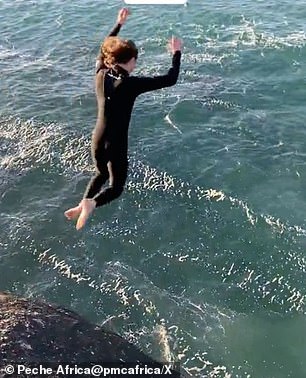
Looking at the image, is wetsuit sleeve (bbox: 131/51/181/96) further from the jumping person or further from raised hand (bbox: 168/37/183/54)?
raised hand (bbox: 168/37/183/54)

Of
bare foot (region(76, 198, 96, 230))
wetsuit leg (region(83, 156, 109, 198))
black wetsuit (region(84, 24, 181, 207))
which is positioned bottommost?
bare foot (region(76, 198, 96, 230))

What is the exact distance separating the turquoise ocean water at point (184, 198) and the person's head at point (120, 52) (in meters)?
7.74

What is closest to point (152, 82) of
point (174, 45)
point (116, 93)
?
point (116, 93)

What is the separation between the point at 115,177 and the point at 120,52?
2471 millimetres

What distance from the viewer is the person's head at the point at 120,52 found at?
309 inches

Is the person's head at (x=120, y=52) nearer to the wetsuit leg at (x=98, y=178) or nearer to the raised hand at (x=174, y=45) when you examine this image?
the raised hand at (x=174, y=45)

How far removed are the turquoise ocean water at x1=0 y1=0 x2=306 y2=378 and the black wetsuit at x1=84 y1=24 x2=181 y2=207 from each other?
218 inches

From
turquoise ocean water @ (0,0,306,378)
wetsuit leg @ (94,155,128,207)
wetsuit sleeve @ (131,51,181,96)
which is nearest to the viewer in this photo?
wetsuit sleeve @ (131,51,181,96)

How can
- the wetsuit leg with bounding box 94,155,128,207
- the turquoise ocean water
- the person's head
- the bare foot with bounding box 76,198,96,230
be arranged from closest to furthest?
1. the person's head
2. the wetsuit leg with bounding box 94,155,128,207
3. the bare foot with bounding box 76,198,96,230
4. the turquoise ocean water

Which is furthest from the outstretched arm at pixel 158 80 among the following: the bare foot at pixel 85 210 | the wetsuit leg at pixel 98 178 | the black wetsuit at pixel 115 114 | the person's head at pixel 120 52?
the bare foot at pixel 85 210

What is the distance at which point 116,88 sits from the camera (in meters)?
8.39

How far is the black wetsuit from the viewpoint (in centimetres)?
838

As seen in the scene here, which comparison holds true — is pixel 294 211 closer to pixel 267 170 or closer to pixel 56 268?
pixel 267 170

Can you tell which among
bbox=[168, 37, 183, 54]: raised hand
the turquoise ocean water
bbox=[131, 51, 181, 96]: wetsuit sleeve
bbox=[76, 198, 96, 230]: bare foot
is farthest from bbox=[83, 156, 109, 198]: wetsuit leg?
the turquoise ocean water
